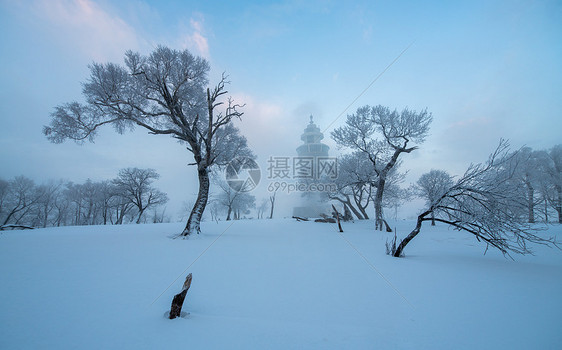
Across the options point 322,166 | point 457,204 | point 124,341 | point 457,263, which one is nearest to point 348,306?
point 124,341

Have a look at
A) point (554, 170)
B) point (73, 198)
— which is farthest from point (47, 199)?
point (554, 170)

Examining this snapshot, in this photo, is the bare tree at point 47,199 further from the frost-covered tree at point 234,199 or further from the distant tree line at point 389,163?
the distant tree line at point 389,163

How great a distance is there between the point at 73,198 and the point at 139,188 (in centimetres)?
1446

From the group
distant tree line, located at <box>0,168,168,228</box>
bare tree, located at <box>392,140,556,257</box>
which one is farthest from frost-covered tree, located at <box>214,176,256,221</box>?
bare tree, located at <box>392,140,556,257</box>

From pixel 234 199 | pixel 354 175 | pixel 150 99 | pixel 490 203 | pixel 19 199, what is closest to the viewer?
pixel 490 203

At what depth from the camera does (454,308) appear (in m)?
2.66

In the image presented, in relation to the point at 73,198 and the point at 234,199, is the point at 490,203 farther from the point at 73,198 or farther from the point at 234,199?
the point at 73,198

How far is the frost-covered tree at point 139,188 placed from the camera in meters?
27.1

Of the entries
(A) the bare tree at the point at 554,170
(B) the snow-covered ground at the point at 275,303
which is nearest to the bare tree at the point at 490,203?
(B) the snow-covered ground at the point at 275,303

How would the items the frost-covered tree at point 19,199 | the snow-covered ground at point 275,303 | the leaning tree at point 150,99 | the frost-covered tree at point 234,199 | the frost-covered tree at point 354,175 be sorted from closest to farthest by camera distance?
the snow-covered ground at point 275,303
the leaning tree at point 150,99
the frost-covered tree at point 354,175
the frost-covered tree at point 19,199
the frost-covered tree at point 234,199

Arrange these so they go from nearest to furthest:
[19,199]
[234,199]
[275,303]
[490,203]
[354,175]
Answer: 1. [275,303]
2. [490,203]
3. [354,175]
4. [19,199]
5. [234,199]

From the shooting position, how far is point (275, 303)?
279 cm

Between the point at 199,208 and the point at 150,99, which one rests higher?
the point at 150,99

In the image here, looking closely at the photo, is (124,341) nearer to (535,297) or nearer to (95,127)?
(535,297)
